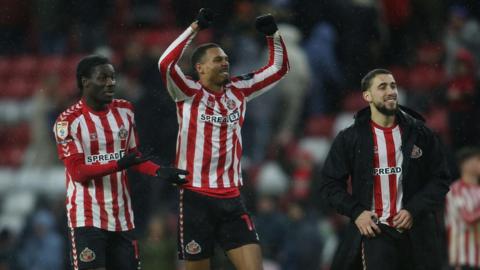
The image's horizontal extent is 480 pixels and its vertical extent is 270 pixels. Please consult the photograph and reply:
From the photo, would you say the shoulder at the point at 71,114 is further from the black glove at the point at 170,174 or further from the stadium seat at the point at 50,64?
the stadium seat at the point at 50,64

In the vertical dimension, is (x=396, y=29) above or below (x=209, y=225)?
above

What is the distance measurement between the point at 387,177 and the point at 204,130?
1247 mm

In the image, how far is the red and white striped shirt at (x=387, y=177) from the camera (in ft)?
26.6

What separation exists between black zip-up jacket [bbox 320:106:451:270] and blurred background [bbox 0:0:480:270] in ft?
9.15

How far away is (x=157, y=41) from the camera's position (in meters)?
14.7

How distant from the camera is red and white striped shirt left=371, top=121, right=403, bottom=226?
8102 millimetres

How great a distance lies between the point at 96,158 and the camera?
820 cm

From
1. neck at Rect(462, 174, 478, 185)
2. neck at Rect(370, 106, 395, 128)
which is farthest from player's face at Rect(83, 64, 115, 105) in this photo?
neck at Rect(462, 174, 478, 185)

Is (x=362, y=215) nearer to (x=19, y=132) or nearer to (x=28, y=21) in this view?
(x=19, y=132)

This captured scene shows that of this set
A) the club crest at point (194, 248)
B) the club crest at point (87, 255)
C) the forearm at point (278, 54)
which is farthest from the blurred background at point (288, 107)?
the club crest at point (87, 255)

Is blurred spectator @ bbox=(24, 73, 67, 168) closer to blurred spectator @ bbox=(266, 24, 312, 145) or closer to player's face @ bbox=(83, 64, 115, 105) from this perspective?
blurred spectator @ bbox=(266, 24, 312, 145)

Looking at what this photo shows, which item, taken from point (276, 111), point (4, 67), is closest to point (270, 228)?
point (276, 111)

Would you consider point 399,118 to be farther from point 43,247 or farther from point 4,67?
point 4,67

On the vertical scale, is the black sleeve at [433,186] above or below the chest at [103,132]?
below
